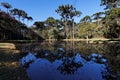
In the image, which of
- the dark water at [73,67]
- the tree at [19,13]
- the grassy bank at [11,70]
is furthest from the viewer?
the tree at [19,13]

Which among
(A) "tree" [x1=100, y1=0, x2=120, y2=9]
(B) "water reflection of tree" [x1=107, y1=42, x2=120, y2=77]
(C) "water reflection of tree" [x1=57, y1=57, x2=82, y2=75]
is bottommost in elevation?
(C) "water reflection of tree" [x1=57, y1=57, x2=82, y2=75]

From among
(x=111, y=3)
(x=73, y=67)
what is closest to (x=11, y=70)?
(x=73, y=67)

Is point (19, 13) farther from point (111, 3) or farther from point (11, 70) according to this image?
point (11, 70)

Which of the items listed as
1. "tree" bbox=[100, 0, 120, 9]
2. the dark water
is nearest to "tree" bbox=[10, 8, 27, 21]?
"tree" bbox=[100, 0, 120, 9]

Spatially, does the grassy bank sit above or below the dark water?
above

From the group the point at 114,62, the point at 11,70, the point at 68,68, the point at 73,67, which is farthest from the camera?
the point at 114,62

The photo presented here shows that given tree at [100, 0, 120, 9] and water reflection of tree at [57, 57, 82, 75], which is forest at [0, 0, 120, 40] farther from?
water reflection of tree at [57, 57, 82, 75]

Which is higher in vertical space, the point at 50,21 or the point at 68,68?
the point at 50,21

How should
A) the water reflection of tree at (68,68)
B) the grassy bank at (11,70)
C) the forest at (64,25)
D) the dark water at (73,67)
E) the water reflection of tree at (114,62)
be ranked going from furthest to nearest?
the forest at (64,25), the water reflection of tree at (68,68), the water reflection of tree at (114,62), the dark water at (73,67), the grassy bank at (11,70)

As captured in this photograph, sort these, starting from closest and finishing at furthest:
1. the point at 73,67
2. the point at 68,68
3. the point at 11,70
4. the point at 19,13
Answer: the point at 11,70 < the point at 68,68 < the point at 73,67 < the point at 19,13

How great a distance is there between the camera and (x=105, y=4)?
54469mm

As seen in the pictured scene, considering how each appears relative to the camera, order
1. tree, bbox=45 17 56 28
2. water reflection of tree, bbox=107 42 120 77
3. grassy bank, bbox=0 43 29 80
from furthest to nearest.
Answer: tree, bbox=45 17 56 28 < water reflection of tree, bbox=107 42 120 77 < grassy bank, bbox=0 43 29 80

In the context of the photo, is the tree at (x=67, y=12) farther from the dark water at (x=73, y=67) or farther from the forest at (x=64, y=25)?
the dark water at (x=73, y=67)

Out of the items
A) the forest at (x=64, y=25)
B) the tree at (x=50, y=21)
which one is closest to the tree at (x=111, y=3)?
the forest at (x=64, y=25)
